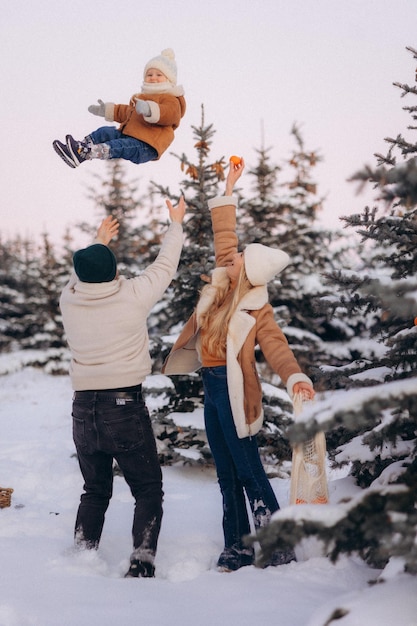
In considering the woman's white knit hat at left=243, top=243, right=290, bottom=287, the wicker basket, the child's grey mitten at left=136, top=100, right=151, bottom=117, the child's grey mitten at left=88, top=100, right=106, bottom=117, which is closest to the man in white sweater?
the woman's white knit hat at left=243, top=243, right=290, bottom=287

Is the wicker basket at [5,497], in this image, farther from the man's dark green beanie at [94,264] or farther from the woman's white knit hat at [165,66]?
the woman's white knit hat at [165,66]

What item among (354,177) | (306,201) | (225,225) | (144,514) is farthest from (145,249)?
(354,177)

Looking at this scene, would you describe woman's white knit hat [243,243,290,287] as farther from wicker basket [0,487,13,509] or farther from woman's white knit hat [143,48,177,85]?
wicker basket [0,487,13,509]

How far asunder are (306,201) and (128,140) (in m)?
12.7

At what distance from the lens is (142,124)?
173 inches

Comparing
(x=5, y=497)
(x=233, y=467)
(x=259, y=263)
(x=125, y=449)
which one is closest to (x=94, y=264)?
(x=259, y=263)

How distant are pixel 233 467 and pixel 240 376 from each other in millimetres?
716

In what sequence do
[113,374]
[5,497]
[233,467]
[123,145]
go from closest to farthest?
[113,374]
[233,467]
[123,145]
[5,497]

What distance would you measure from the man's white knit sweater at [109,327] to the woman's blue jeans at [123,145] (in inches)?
36.4

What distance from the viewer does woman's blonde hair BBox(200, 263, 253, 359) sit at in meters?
4.07

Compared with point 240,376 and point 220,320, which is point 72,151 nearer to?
point 220,320

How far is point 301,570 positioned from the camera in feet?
11.0

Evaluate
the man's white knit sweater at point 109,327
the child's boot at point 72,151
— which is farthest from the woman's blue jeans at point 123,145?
the man's white knit sweater at point 109,327

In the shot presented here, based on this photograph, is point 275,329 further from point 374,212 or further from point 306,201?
point 306,201
